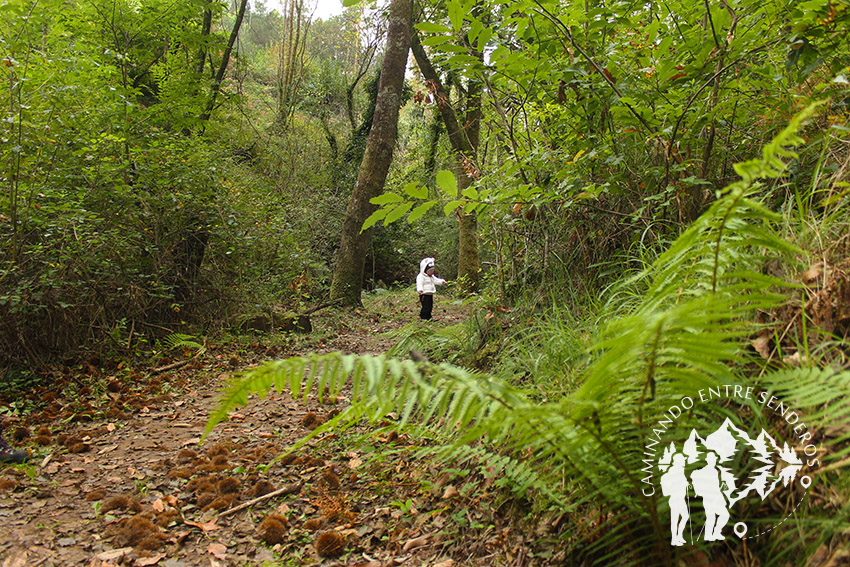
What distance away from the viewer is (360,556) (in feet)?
6.02

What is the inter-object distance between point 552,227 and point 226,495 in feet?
8.34

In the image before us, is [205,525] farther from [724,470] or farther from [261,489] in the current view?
[724,470]

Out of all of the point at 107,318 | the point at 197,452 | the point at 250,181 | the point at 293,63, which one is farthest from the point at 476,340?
the point at 293,63

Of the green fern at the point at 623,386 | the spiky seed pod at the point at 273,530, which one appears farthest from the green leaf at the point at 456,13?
the spiky seed pod at the point at 273,530

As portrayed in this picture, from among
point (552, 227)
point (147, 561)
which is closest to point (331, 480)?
point (147, 561)

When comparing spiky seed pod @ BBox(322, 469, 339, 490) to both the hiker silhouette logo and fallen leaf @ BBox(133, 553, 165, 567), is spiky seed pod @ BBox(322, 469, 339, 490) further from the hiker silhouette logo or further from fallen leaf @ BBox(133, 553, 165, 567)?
the hiker silhouette logo

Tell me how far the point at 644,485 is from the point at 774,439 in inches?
13.3

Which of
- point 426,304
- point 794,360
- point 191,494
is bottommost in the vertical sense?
point 191,494

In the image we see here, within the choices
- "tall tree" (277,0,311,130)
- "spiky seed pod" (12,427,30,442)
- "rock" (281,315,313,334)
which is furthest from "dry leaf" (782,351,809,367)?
"tall tree" (277,0,311,130)

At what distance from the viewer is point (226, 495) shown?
2.33 meters

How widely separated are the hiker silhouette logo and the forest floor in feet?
1.90

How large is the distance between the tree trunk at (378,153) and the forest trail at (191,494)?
4.40 m

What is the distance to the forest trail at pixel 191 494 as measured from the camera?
189cm

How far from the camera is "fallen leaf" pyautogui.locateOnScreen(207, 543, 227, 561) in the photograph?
188cm
